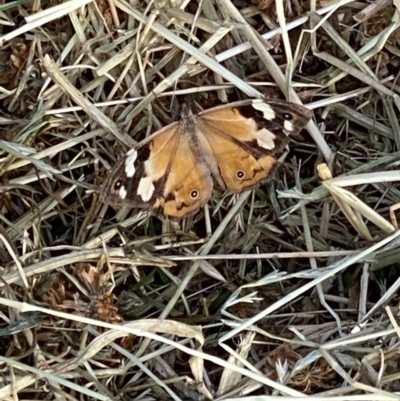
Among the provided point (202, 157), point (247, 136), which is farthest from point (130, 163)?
point (247, 136)

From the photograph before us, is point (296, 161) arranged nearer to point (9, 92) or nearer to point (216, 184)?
point (216, 184)

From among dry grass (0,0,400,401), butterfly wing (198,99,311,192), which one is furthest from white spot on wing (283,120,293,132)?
dry grass (0,0,400,401)

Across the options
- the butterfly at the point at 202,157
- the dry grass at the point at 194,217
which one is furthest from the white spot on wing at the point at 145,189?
the dry grass at the point at 194,217

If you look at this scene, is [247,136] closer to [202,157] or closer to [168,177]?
[202,157]

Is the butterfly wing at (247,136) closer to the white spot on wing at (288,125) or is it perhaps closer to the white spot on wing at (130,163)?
the white spot on wing at (288,125)

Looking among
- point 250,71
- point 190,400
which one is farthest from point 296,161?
point 190,400

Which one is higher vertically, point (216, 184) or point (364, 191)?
point (216, 184)

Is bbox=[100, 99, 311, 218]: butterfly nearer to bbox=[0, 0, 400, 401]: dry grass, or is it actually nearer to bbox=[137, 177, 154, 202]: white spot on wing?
bbox=[137, 177, 154, 202]: white spot on wing
